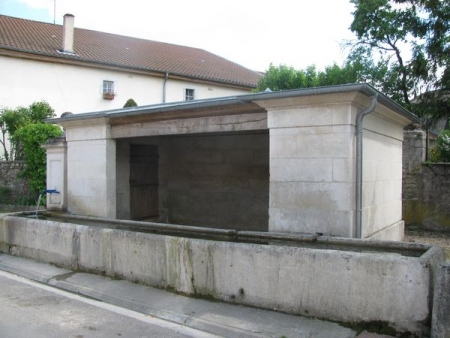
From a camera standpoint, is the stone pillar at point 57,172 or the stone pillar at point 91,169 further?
the stone pillar at point 57,172

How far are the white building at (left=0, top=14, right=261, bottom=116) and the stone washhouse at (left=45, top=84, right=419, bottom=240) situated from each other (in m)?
12.7

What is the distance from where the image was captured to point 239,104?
22.2 feet

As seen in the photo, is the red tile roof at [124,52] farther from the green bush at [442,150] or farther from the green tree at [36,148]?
the green bush at [442,150]

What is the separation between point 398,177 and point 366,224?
8.87ft

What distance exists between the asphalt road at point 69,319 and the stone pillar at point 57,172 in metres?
3.84

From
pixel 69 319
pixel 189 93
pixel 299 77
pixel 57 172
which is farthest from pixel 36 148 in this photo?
pixel 189 93

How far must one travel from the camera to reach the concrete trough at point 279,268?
4090 mm

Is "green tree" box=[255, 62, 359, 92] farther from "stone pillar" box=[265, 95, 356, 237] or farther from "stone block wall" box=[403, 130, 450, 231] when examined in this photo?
"stone pillar" box=[265, 95, 356, 237]

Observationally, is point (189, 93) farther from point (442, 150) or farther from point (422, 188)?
point (422, 188)

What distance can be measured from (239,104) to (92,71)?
19032 millimetres

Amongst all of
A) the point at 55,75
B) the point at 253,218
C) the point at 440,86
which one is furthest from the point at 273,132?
the point at 55,75

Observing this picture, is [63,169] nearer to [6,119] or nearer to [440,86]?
[6,119]

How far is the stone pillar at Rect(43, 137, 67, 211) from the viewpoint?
394 inches

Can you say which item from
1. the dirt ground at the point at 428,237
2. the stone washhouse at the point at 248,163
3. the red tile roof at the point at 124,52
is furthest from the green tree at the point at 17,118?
the dirt ground at the point at 428,237
